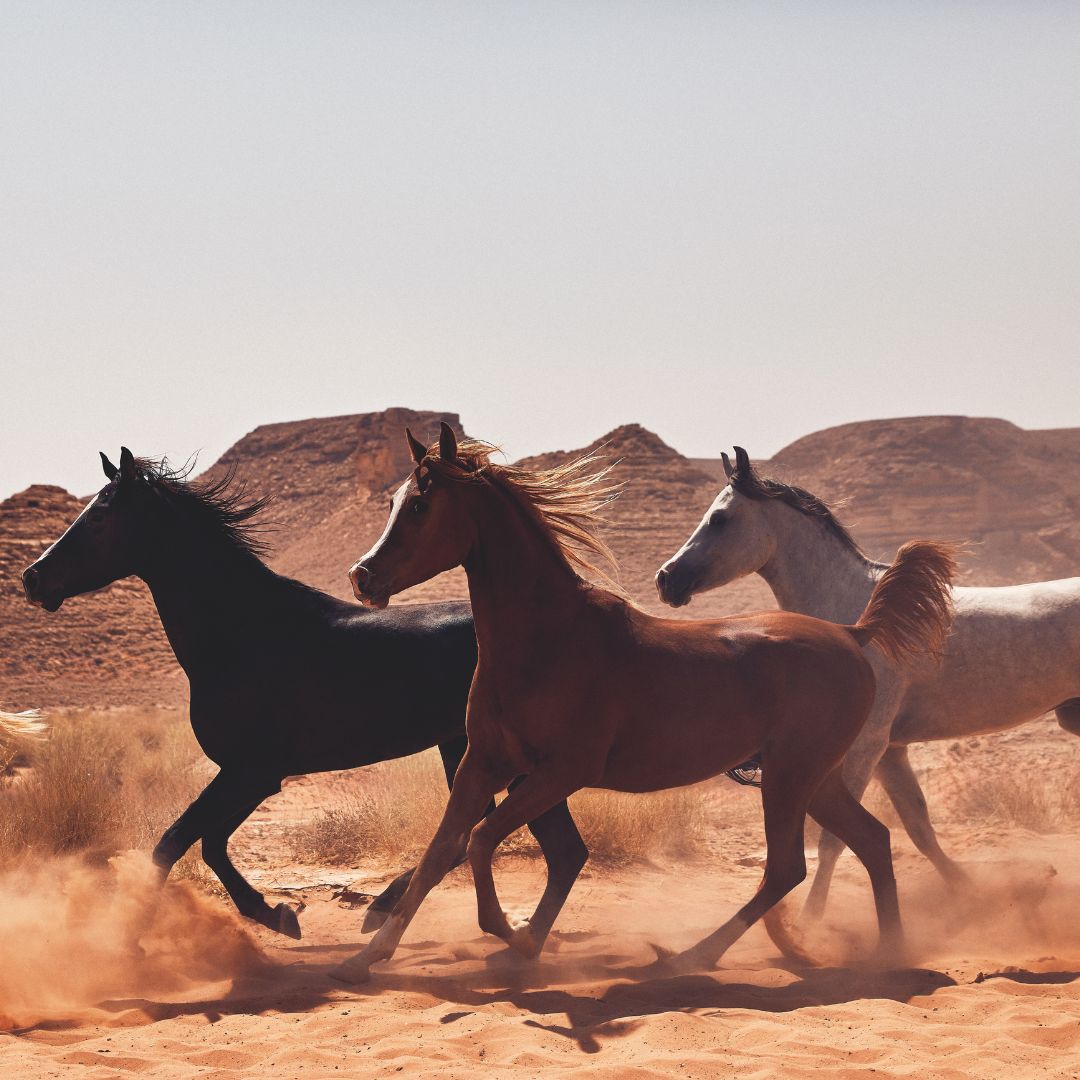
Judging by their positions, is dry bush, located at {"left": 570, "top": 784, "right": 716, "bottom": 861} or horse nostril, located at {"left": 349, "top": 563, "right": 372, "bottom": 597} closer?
horse nostril, located at {"left": 349, "top": 563, "right": 372, "bottom": 597}

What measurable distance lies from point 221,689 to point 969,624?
4.34m

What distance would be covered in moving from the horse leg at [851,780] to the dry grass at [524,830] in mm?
2611

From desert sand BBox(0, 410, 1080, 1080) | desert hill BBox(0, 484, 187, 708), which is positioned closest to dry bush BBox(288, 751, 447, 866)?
desert sand BBox(0, 410, 1080, 1080)

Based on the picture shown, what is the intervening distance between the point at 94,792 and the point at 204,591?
11.8 feet

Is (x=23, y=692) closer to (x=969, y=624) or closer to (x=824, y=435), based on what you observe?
(x=969, y=624)

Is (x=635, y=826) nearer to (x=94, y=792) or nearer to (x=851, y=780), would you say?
(x=851, y=780)

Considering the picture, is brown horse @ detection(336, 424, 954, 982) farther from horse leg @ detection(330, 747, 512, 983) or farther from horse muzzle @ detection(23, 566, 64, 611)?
horse muzzle @ detection(23, 566, 64, 611)

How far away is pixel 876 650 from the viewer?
7082 mm

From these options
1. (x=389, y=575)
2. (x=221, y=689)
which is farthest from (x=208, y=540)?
(x=389, y=575)

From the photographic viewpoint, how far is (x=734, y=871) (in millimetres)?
9242

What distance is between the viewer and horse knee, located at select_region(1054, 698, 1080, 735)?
7543mm

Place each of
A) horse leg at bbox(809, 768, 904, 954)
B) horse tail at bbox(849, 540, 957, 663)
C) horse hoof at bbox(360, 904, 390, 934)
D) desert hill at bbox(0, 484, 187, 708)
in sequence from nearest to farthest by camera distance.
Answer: horse leg at bbox(809, 768, 904, 954) → horse tail at bbox(849, 540, 957, 663) → horse hoof at bbox(360, 904, 390, 934) → desert hill at bbox(0, 484, 187, 708)

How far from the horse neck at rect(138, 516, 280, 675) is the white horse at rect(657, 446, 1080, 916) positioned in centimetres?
245

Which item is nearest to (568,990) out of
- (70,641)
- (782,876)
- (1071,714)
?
(782,876)
